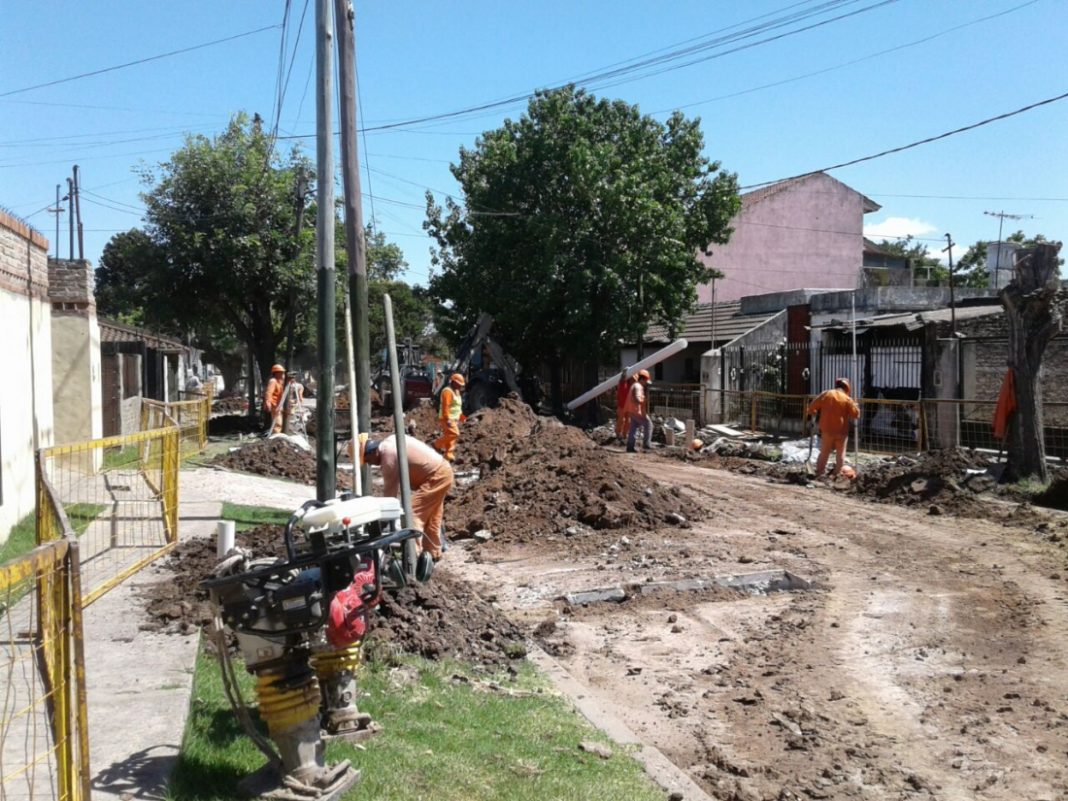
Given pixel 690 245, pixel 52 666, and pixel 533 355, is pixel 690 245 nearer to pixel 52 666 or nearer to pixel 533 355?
pixel 533 355

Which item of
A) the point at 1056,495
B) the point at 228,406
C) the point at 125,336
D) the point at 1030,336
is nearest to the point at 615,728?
the point at 1056,495

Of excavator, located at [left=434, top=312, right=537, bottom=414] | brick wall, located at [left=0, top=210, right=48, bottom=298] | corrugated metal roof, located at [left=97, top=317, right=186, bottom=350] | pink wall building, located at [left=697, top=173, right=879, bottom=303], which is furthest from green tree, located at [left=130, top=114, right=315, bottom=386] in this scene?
pink wall building, located at [left=697, top=173, right=879, bottom=303]

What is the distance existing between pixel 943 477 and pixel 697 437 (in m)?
9.99

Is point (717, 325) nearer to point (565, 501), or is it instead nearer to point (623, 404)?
point (623, 404)

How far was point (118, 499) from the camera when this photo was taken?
9.66 meters

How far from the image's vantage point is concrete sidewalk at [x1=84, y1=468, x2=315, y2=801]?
451 cm

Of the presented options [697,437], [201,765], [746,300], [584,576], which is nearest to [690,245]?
[746,300]

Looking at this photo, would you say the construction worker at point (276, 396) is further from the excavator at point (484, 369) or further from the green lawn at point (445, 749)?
the green lawn at point (445, 749)

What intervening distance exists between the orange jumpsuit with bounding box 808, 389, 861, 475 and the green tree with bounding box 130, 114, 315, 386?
14.6 metres

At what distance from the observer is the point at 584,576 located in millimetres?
10492

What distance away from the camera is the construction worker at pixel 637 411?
2273cm

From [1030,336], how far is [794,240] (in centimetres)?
3121

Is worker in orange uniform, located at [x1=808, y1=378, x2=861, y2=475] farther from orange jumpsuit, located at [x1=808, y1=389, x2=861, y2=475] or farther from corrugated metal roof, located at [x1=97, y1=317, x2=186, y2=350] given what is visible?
corrugated metal roof, located at [x1=97, y1=317, x2=186, y2=350]

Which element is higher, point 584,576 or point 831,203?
point 831,203
